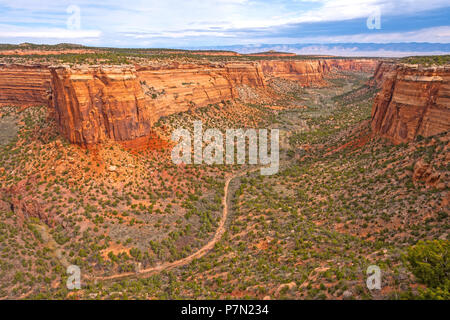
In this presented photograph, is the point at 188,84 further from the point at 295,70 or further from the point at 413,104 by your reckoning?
the point at 295,70

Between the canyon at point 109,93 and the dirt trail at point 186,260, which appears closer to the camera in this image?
the dirt trail at point 186,260

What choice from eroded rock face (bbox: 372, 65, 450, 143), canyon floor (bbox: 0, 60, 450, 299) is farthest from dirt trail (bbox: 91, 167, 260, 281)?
eroded rock face (bbox: 372, 65, 450, 143)

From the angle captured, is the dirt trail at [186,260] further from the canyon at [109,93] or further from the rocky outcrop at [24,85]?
the rocky outcrop at [24,85]

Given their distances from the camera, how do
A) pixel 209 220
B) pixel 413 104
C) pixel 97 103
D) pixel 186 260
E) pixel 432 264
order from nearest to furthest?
pixel 432 264
pixel 186 260
pixel 209 220
pixel 413 104
pixel 97 103

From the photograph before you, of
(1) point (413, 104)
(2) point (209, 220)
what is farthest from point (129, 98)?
(1) point (413, 104)

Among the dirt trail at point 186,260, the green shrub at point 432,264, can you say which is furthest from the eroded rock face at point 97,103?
the green shrub at point 432,264

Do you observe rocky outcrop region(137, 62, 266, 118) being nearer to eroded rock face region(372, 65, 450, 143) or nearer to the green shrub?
eroded rock face region(372, 65, 450, 143)

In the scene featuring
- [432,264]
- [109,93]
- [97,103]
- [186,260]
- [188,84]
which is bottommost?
[186,260]
